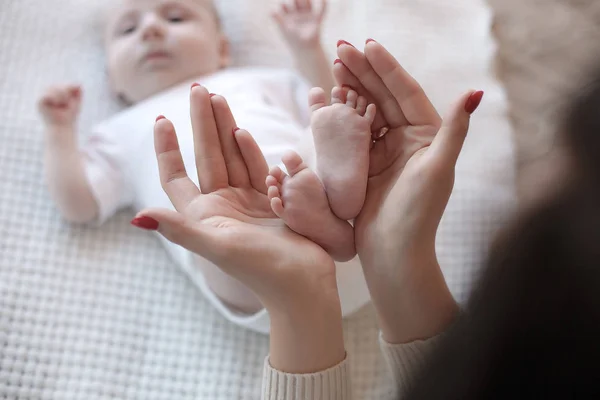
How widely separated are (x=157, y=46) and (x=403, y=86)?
18.9 inches

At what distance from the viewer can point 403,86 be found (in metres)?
0.55

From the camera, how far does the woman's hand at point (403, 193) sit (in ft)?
1.63

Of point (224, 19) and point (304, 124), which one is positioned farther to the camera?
point (224, 19)

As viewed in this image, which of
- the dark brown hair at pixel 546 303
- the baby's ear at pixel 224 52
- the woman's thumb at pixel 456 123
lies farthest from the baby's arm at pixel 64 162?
the dark brown hair at pixel 546 303

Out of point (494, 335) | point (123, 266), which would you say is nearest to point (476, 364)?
point (494, 335)

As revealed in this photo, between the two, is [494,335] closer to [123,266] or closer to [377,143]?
[377,143]

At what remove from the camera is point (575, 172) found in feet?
0.87

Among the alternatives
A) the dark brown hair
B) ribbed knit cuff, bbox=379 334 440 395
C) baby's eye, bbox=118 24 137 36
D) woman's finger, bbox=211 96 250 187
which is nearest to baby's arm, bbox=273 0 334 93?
baby's eye, bbox=118 24 137 36

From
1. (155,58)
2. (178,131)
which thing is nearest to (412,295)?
(178,131)

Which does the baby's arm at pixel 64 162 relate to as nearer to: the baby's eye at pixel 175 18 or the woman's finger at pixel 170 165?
the baby's eye at pixel 175 18

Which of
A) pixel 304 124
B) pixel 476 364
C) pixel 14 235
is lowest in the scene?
pixel 14 235

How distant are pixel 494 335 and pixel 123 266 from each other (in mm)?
643

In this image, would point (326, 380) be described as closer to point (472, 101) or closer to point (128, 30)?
point (472, 101)

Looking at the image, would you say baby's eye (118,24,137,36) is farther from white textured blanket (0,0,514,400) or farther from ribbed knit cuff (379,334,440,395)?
ribbed knit cuff (379,334,440,395)
